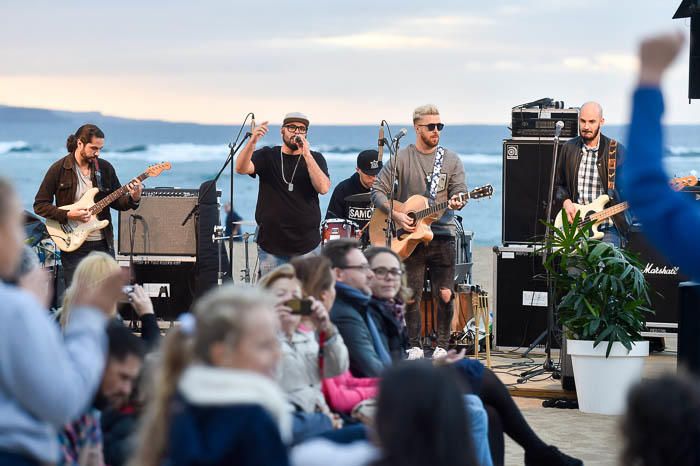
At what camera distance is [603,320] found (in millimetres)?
7148

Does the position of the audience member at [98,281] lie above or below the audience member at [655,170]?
below

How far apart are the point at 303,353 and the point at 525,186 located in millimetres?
5506

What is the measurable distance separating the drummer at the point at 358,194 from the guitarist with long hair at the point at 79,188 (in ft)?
5.94

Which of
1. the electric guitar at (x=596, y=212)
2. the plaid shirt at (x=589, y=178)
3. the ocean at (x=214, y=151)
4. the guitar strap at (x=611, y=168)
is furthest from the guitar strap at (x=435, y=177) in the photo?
the ocean at (x=214, y=151)

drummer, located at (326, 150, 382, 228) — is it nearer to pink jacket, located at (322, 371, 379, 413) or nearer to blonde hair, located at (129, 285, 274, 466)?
pink jacket, located at (322, 371, 379, 413)

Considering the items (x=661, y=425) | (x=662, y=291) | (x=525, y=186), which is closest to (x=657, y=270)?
(x=662, y=291)

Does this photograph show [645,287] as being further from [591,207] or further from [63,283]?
[63,283]

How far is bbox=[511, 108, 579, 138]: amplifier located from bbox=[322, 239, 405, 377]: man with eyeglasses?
14.2 ft

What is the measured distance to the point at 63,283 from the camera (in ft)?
33.7

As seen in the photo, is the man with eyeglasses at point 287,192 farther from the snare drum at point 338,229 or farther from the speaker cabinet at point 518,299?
the speaker cabinet at point 518,299

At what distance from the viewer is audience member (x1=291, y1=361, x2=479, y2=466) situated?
231 cm

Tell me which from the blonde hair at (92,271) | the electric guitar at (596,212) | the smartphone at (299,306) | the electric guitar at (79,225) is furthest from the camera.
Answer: the electric guitar at (79,225)

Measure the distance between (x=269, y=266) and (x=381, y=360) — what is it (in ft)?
11.5

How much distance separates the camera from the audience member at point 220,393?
2.46 meters
